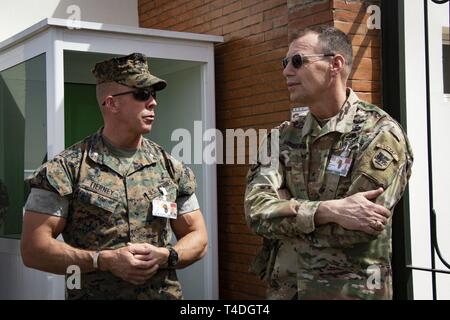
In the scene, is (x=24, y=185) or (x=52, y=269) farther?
(x=24, y=185)

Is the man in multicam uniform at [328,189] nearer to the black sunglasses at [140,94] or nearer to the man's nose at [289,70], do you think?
the man's nose at [289,70]

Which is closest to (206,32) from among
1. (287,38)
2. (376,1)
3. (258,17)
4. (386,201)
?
(258,17)

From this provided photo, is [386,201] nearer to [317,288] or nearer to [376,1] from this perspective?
[317,288]

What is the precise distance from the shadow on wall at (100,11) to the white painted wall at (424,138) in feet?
10.2

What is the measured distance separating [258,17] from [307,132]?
8.07 feet

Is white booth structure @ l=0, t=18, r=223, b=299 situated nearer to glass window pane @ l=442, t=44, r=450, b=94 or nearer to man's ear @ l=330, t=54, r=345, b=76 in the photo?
glass window pane @ l=442, t=44, r=450, b=94

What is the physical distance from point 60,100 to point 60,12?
1892 millimetres

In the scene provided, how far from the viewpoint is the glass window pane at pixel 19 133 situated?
4.85 m

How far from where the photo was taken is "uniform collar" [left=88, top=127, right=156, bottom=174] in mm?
3113

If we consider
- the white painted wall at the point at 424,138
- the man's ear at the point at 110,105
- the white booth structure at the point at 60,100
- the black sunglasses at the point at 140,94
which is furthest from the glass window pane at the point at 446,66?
the man's ear at the point at 110,105

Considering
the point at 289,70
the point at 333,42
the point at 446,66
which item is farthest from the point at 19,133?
the point at 446,66

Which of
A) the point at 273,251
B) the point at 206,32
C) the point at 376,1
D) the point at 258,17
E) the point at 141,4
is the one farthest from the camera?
the point at 141,4

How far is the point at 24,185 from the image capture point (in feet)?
16.3
